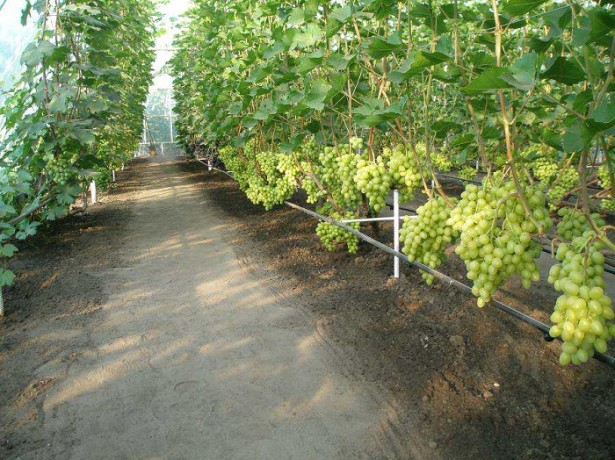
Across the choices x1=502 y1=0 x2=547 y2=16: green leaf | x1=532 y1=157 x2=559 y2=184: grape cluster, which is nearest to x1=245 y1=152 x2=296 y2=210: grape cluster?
x1=532 y1=157 x2=559 y2=184: grape cluster

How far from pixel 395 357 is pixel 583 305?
181 centimetres

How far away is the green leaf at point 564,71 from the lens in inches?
62.7

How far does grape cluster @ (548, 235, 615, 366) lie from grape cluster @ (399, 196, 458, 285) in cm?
85

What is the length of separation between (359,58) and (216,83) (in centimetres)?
420

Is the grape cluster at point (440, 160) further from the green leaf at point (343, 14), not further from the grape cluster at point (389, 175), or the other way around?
the green leaf at point (343, 14)

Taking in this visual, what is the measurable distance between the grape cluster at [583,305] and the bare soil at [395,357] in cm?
104

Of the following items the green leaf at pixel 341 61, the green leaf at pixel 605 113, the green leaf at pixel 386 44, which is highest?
the green leaf at pixel 341 61

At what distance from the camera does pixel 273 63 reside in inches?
182

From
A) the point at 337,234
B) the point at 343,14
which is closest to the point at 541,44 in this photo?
the point at 343,14

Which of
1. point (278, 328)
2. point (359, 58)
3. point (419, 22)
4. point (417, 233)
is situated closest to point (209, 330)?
point (278, 328)

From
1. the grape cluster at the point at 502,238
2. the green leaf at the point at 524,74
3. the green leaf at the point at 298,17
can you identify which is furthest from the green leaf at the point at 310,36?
the green leaf at the point at 524,74

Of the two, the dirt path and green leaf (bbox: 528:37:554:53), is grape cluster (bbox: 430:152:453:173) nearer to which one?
the dirt path

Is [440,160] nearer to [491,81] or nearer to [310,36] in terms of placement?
[310,36]

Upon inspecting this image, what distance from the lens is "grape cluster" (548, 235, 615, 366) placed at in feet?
4.74
